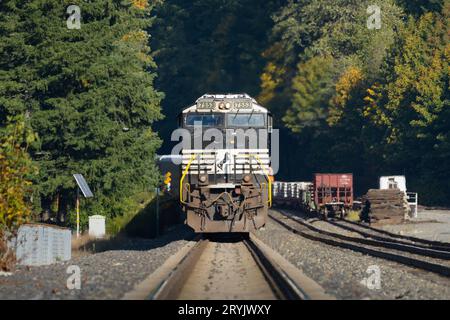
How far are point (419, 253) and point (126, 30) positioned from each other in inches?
681

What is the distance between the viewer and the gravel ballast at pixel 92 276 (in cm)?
1480

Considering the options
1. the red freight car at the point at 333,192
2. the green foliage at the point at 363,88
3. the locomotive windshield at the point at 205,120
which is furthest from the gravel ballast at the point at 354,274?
the green foliage at the point at 363,88

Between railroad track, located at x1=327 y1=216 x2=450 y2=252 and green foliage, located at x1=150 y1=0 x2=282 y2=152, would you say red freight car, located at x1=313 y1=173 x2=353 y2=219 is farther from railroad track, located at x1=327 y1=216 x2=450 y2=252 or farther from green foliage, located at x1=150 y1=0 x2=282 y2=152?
→ green foliage, located at x1=150 y1=0 x2=282 y2=152

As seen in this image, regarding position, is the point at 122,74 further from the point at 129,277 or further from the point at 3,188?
the point at 129,277

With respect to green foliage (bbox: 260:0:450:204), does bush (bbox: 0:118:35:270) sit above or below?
below

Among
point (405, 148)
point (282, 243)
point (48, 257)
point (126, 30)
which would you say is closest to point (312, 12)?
point (405, 148)

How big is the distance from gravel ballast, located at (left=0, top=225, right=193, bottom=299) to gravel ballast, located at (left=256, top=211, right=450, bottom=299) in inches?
131

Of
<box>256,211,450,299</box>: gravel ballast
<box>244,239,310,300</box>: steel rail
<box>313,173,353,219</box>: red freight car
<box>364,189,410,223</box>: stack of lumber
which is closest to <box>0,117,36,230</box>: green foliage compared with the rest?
<box>244,239,310,300</box>: steel rail

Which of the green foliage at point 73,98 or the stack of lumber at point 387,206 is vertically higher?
the green foliage at point 73,98

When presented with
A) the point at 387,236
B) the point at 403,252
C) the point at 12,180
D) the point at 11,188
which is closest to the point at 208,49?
the point at 387,236

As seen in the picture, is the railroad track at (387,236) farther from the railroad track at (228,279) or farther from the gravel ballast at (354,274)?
the railroad track at (228,279)

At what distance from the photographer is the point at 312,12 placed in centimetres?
7619

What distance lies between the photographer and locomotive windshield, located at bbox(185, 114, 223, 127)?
27781 millimetres

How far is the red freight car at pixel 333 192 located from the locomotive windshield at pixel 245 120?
62.3ft
